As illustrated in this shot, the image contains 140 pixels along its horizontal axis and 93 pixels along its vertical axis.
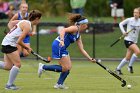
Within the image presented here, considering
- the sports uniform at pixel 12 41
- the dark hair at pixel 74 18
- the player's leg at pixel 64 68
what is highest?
the dark hair at pixel 74 18

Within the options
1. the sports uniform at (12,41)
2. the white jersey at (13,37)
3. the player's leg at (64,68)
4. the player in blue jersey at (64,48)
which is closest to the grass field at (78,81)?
the player's leg at (64,68)

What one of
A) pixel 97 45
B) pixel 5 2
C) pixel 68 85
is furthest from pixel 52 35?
pixel 68 85

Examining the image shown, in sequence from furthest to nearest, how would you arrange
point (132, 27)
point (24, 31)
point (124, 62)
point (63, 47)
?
point (132, 27) < point (124, 62) < point (63, 47) < point (24, 31)

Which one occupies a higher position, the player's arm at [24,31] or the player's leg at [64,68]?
the player's arm at [24,31]

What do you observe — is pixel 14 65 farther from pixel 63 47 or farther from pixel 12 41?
pixel 63 47

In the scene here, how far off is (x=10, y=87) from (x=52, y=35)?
446 inches

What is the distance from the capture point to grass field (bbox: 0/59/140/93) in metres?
14.5

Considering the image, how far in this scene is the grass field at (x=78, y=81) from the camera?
47.6 feet

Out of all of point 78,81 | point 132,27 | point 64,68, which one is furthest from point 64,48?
point 132,27

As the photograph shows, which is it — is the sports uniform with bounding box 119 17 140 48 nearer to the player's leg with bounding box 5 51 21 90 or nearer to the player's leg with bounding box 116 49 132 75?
the player's leg with bounding box 116 49 132 75

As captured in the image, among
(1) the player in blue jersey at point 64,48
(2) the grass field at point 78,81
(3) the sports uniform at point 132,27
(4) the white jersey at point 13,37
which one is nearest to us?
(4) the white jersey at point 13,37

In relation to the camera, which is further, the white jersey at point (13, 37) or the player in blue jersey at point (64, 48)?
the player in blue jersey at point (64, 48)

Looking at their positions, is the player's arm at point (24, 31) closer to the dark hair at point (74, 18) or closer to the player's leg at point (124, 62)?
the dark hair at point (74, 18)

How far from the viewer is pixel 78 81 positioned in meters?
16.7
